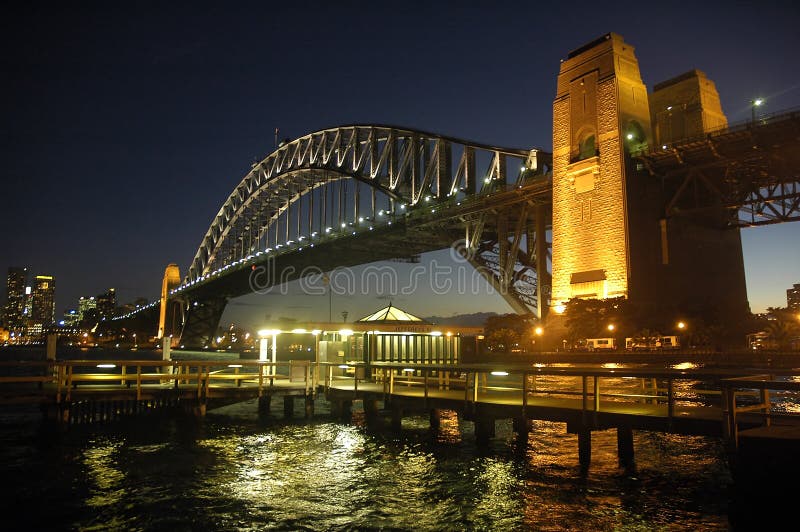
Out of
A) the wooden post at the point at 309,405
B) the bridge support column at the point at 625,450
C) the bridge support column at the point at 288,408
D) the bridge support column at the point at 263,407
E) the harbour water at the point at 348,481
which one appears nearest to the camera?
the harbour water at the point at 348,481

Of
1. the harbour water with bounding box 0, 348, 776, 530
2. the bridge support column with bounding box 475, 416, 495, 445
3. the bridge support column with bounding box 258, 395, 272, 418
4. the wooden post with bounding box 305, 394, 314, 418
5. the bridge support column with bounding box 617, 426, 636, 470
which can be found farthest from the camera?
the bridge support column with bounding box 258, 395, 272, 418

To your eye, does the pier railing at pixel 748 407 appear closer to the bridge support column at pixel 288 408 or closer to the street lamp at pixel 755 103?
the bridge support column at pixel 288 408

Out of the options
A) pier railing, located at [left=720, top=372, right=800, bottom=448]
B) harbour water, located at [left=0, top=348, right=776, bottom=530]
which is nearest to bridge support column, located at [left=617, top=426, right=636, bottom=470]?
harbour water, located at [left=0, top=348, right=776, bottom=530]

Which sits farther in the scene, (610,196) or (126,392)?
(610,196)

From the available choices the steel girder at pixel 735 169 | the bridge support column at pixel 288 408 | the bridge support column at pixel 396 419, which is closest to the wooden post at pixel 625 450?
the bridge support column at pixel 396 419

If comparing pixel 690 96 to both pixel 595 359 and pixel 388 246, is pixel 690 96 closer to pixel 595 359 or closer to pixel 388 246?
pixel 595 359

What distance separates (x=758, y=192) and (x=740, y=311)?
8979mm

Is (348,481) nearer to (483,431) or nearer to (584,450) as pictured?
(483,431)

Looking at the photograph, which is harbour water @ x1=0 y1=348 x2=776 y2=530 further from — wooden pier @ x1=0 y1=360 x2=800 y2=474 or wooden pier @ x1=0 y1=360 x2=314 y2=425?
wooden pier @ x1=0 y1=360 x2=800 y2=474

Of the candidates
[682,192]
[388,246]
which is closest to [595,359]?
[682,192]

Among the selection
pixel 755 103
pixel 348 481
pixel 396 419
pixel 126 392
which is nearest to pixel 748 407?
pixel 348 481

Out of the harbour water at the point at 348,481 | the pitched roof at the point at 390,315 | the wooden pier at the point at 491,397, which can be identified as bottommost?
the harbour water at the point at 348,481

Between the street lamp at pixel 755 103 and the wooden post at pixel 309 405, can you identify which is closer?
the wooden post at pixel 309 405

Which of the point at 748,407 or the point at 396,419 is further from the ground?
the point at 748,407
